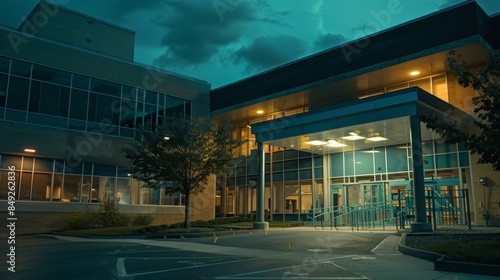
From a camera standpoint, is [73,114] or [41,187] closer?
[41,187]

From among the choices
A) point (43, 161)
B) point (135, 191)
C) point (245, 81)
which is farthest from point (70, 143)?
point (245, 81)

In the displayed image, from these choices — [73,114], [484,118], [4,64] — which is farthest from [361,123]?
[4,64]

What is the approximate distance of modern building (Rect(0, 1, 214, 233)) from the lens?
2469 centimetres

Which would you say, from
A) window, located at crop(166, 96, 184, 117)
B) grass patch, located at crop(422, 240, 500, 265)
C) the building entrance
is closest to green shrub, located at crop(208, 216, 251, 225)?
Result: the building entrance

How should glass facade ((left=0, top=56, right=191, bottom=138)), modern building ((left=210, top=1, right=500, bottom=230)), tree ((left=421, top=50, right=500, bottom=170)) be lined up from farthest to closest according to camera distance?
glass facade ((left=0, top=56, right=191, bottom=138))
modern building ((left=210, top=1, right=500, bottom=230))
tree ((left=421, top=50, right=500, bottom=170))

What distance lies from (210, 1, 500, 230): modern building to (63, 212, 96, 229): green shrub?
9923 millimetres

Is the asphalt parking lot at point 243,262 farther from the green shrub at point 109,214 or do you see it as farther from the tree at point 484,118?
the green shrub at point 109,214

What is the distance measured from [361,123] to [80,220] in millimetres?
16856

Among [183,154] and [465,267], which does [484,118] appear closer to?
[465,267]

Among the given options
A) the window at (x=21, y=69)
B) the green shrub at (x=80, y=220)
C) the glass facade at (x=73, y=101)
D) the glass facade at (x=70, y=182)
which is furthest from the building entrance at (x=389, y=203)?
the window at (x=21, y=69)

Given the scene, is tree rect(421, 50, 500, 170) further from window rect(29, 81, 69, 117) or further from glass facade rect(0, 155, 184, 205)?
window rect(29, 81, 69, 117)

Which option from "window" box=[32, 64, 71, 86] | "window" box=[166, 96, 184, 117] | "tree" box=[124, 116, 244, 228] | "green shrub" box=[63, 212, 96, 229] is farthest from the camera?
"window" box=[166, 96, 184, 117]

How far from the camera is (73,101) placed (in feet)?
89.0

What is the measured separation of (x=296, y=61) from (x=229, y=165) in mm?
8371
